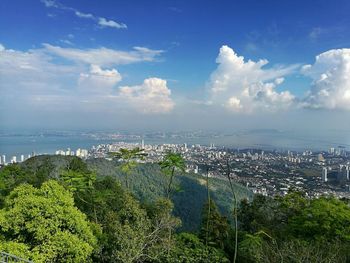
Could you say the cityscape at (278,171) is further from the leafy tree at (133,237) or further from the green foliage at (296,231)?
the leafy tree at (133,237)

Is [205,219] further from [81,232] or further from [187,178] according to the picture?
[187,178]

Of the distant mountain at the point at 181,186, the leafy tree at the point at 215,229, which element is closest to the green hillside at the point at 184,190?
the distant mountain at the point at 181,186

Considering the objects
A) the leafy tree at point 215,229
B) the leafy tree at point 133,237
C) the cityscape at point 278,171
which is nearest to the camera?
the leafy tree at point 133,237

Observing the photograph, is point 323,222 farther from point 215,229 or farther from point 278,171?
point 278,171

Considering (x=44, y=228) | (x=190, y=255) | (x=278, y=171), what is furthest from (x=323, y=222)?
(x=278, y=171)

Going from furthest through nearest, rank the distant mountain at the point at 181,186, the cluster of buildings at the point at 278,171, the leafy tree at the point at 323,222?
the distant mountain at the point at 181,186, the cluster of buildings at the point at 278,171, the leafy tree at the point at 323,222

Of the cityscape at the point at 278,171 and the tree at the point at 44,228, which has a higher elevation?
the tree at the point at 44,228
